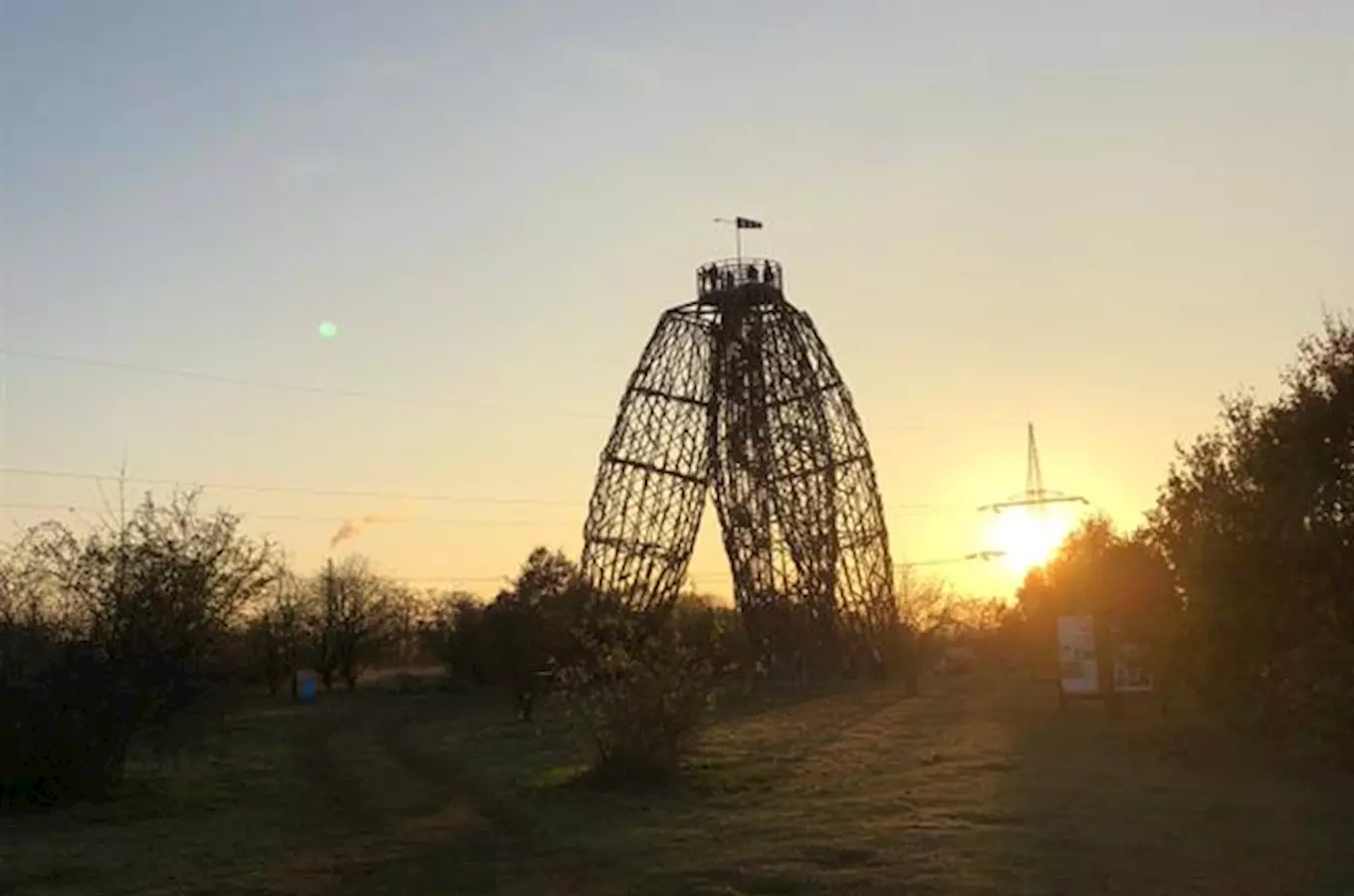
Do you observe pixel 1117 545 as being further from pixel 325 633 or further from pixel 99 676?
pixel 325 633

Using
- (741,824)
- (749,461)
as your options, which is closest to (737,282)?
(749,461)

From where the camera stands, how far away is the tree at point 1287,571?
70.2 ft

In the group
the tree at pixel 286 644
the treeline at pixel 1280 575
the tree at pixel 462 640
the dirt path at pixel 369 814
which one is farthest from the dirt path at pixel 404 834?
the tree at pixel 286 644

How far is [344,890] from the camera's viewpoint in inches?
496

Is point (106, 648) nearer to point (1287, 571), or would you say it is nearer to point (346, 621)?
point (1287, 571)

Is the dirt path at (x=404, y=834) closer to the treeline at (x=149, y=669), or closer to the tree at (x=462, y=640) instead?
the treeline at (x=149, y=669)

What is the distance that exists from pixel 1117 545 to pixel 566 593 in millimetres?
16828

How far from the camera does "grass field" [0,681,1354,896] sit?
1277 cm

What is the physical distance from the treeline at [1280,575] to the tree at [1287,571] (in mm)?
18

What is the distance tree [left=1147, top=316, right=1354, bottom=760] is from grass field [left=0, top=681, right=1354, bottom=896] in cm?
130

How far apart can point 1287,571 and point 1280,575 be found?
→ 0.16 metres

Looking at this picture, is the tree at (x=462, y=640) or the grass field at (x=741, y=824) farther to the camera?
the tree at (x=462, y=640)

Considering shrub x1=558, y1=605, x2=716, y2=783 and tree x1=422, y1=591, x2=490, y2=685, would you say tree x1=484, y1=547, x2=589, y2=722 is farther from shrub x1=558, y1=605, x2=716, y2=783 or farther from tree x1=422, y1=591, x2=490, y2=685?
shrub x1=558, y1=605, x2=716, y2=783

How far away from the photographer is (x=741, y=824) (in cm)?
1603
